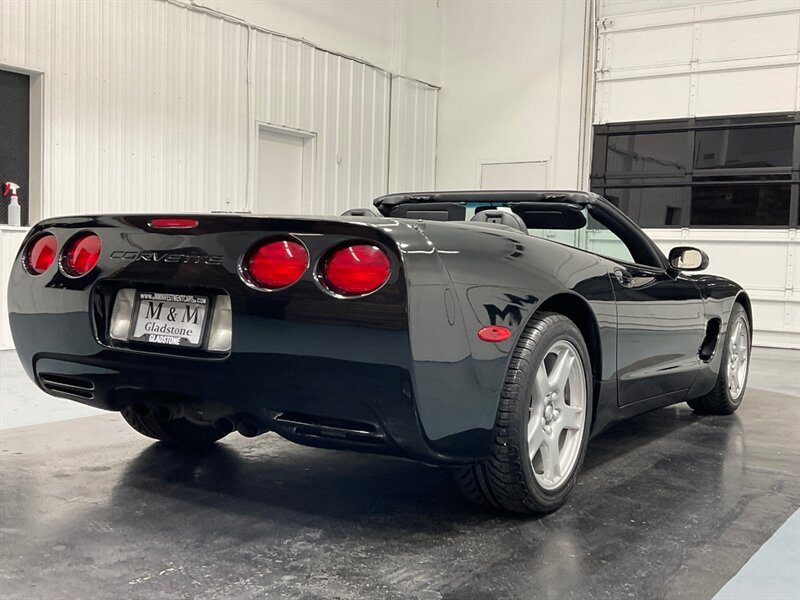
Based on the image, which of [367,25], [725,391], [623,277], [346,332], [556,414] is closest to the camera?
[346,332]

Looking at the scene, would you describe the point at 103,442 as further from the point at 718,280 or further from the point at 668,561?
the point at 718,280

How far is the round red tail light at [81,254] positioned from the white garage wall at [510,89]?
882 centimetres

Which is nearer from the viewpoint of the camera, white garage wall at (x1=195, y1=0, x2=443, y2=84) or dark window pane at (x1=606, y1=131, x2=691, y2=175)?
white garage wall at (x1=195, y1=0, x2=443, y2=84)

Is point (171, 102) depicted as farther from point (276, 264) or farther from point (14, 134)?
point (276, 264)

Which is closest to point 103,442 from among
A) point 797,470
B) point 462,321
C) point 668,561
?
point 462,321

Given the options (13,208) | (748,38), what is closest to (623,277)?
(13,208)

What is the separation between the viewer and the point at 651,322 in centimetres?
286

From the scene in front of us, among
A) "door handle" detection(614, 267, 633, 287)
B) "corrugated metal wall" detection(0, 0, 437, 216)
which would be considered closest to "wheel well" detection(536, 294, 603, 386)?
"door handle" detection(614, 267, 633, 287)

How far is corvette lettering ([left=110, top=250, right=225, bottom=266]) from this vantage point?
1969 mm

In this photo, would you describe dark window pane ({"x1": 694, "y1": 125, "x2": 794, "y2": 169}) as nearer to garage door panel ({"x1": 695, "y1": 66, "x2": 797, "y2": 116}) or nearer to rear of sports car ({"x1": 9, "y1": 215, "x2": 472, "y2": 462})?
garage door panel ({"x1": 695, "y1": 66, "x2": 797, "y2": 116})

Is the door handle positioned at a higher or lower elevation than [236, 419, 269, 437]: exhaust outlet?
higher

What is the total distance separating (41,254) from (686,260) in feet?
8.02

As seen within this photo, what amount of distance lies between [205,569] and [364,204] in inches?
341

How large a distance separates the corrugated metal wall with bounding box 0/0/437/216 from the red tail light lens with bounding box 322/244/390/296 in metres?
5.45
